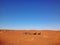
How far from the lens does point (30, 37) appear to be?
16.0 feet

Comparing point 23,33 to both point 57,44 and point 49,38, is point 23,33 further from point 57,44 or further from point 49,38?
point 57,44

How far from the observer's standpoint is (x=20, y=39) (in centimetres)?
464

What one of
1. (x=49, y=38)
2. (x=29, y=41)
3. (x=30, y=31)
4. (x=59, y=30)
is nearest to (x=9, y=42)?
(x=29, y=41)

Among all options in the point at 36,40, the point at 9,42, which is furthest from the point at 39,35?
the point at 9,42

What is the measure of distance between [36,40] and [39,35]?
12.7 inches

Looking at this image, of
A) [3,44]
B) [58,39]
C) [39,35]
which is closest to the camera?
[3,44]

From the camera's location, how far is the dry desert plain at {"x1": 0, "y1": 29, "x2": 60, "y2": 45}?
14.2 ft

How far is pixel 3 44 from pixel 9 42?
0.78 feet

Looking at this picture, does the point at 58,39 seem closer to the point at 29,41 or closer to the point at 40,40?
the point at 40,40

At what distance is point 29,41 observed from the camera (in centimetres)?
451

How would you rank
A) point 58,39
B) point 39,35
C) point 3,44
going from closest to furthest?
1. point 3,44
2. point 58,39
3. point 39,35

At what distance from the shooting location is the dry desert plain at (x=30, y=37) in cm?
434

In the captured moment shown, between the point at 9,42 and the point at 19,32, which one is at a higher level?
the point at 19,32

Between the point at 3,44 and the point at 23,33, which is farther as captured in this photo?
the point at 23,33
